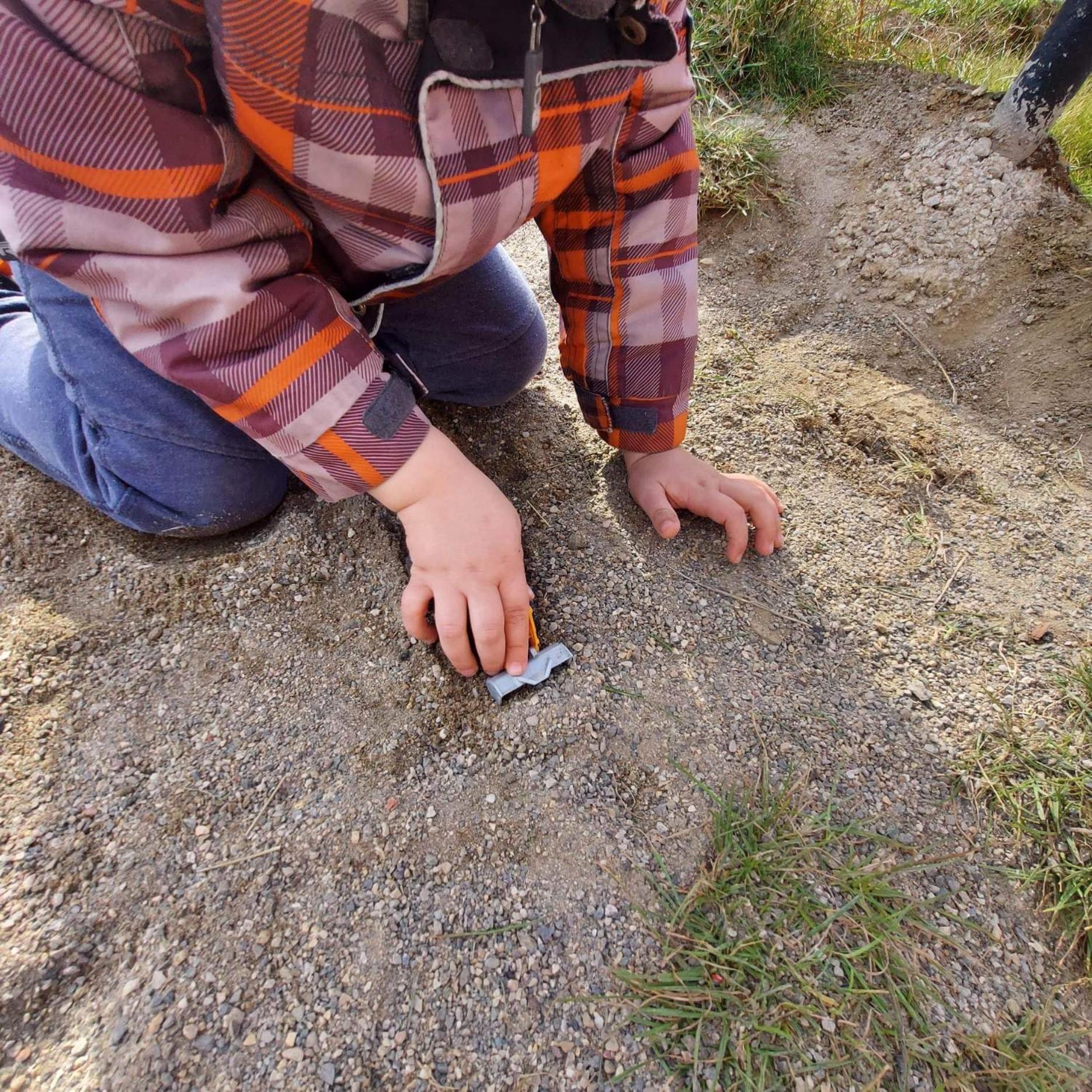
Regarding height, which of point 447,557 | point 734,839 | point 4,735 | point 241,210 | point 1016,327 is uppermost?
point 241,210

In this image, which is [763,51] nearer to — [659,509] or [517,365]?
[517,365]

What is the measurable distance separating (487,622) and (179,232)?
67 cm

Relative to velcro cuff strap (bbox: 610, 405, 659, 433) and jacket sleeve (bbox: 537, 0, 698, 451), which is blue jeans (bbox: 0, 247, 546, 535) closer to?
jacket sleeve (bbox: 537, 0, 698, 451)

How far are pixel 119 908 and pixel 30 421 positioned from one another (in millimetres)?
947

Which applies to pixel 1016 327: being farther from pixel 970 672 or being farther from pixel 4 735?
pixel 4 735

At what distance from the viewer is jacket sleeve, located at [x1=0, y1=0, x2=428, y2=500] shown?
2.64ft

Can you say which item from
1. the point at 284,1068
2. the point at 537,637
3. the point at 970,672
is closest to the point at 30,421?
the point at 537,637

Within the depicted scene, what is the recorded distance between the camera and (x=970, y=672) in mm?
1282

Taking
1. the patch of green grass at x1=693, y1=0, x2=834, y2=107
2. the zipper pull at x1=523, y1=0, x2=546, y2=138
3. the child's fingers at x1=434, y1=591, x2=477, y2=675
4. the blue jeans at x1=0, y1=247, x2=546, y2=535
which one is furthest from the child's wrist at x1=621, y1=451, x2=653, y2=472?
the patch of green grass at x1=693, y1=0, x2=834, y2=107

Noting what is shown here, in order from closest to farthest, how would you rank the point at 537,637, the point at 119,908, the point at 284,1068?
the point at 284,1068 < the point at 119,908 < the point at 537,637

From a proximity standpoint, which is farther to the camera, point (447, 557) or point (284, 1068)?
point (447, 557)

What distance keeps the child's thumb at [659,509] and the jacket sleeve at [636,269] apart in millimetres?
92

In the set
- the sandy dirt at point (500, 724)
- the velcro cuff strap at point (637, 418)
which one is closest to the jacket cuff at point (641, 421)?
the velcro cuff strap at point (637, 418)

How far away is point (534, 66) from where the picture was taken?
2.83 ft
